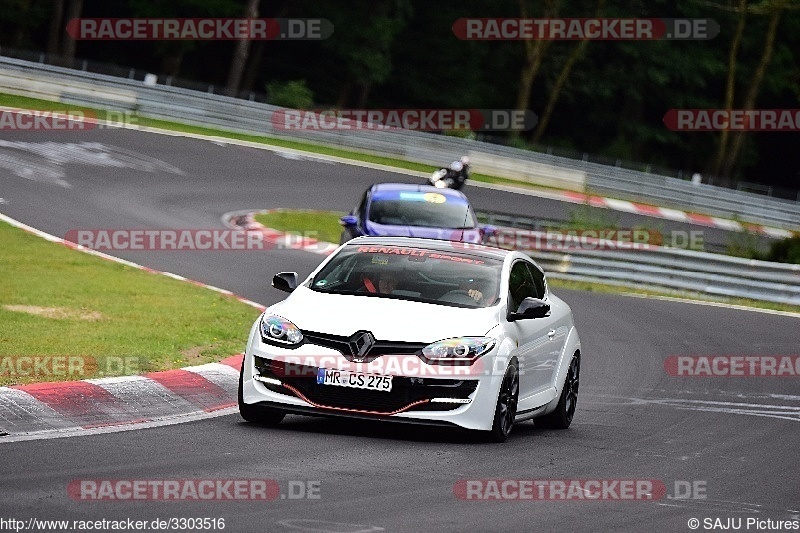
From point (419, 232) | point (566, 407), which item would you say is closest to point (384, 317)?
point (566, 407)

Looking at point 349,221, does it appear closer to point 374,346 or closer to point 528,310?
point 528,310

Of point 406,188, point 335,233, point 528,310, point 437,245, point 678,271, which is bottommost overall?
point 335,233

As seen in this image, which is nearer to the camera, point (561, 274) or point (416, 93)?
point (561, 274)

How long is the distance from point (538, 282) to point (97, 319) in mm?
4563

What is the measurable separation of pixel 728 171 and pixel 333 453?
5705 cm

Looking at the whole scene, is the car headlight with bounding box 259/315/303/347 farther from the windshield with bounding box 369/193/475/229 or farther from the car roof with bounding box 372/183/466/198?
the car roof with bounding box 372/183/466/198

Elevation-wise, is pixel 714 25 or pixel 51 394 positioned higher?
pixel 714 25

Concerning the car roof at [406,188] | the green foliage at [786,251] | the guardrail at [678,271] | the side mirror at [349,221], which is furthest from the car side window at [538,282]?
the green foliage at [786,251]

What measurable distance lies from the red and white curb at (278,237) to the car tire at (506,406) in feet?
44.0

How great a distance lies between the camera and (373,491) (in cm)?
814

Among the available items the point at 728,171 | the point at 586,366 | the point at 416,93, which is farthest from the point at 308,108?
the point at 586,366

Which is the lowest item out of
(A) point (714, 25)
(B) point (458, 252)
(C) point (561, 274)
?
(C) point (561, 274)

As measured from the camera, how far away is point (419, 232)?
66.5ft

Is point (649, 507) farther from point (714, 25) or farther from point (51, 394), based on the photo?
point (714, 25)
